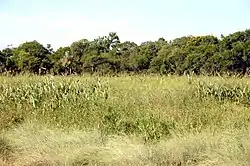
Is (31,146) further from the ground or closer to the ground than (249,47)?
closer to the ground

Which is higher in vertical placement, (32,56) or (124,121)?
(32,56)

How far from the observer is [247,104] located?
10.7 m

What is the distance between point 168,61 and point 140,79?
9.33 meters

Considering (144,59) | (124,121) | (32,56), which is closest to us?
(124,121)

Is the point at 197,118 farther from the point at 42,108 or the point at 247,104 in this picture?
the point at 42,108

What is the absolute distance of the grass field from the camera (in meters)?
6.77

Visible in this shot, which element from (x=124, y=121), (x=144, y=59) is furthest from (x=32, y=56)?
(x=124, y=121)

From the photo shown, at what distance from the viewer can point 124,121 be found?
897cm

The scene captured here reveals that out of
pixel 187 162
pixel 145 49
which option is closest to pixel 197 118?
pixel 187 162

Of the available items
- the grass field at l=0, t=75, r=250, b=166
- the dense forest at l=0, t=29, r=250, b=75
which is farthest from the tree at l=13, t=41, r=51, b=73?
the grass field at l=0, t=75, r=250, b=166

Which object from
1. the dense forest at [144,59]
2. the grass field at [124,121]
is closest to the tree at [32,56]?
the dense forest at [144,59]

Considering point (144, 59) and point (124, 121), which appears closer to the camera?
point (124, 121)

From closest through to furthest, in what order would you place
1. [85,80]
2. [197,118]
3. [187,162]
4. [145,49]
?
[187,162], [197,118], [85,80], [145,49]

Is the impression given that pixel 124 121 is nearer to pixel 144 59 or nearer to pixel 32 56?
pixel 32 56
